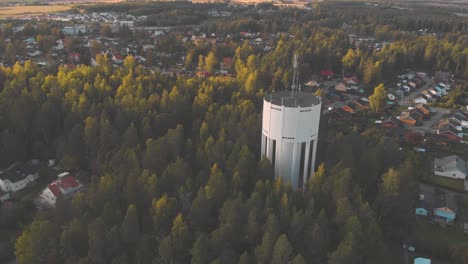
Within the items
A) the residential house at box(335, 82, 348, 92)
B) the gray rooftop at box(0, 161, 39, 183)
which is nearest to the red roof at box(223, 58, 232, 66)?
the residential house at box(335, 82, 348, 92)

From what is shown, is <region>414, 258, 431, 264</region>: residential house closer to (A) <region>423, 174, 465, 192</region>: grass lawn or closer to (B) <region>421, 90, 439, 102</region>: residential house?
(A) <region>423, 174, 465, 192</region>: grass lawn

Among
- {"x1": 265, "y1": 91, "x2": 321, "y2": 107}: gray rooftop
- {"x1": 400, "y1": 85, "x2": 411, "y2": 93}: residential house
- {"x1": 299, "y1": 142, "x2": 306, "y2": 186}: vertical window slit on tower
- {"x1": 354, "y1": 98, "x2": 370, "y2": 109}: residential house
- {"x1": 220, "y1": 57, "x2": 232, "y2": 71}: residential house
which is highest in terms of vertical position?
{"x1": 265, "y1": 91, "x2": 321, "y2": 107}: gray rooftop

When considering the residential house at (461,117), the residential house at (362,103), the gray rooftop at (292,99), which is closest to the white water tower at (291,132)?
the gray rooftop at (292,99)

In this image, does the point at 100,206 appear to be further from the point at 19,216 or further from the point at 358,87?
the point at 358,87

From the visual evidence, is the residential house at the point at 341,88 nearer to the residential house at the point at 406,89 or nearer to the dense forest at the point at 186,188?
the residential house at the point at 406,89

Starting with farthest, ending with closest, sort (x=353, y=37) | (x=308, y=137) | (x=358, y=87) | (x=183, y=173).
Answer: (x=353, y=37) → (x=358, y=87) → (x=308, y=137) → (x=183, y=173)

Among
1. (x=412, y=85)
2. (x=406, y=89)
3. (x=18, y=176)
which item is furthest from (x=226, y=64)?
(x=18, y=176)

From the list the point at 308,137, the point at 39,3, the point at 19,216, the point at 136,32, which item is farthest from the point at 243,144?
the point at 39,3
